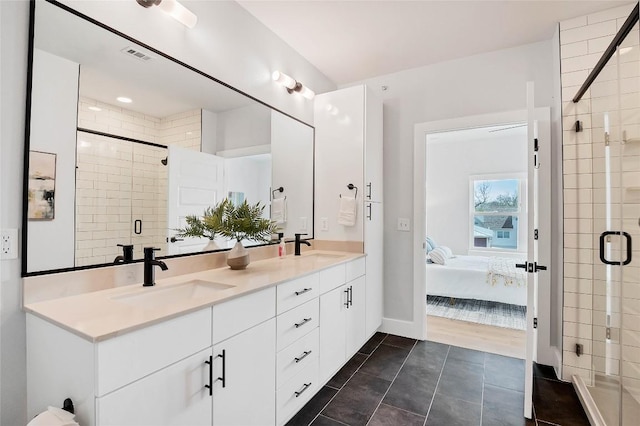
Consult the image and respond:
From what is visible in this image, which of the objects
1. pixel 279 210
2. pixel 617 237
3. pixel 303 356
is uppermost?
pixel 279 210

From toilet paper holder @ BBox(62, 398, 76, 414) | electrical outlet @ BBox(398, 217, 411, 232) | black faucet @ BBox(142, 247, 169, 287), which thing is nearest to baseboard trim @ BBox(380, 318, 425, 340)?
electrical outlet @ BBox(398, 217, 411, 232)

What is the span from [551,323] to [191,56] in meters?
3.40

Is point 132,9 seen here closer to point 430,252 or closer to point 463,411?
point 463,411

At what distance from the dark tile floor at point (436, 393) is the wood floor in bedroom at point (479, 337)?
15 cm

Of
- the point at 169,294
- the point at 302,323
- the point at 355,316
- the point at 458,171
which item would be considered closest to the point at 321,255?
the point at 355,316

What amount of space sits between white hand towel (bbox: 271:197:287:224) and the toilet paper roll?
175cm

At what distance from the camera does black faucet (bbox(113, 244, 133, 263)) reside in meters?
1.53

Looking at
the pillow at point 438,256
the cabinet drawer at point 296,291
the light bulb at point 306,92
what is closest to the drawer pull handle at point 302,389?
the cabinet drawer at point 296,291

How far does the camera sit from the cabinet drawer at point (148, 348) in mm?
944

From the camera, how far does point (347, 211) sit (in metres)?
2.87

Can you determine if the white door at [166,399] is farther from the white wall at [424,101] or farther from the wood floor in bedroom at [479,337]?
the wood floor in bedroom at [479,337]

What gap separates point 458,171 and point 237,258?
17.1 feet

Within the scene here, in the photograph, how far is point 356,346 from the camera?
2.64m

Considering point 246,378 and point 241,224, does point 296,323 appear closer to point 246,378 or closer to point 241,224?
point 246,378
